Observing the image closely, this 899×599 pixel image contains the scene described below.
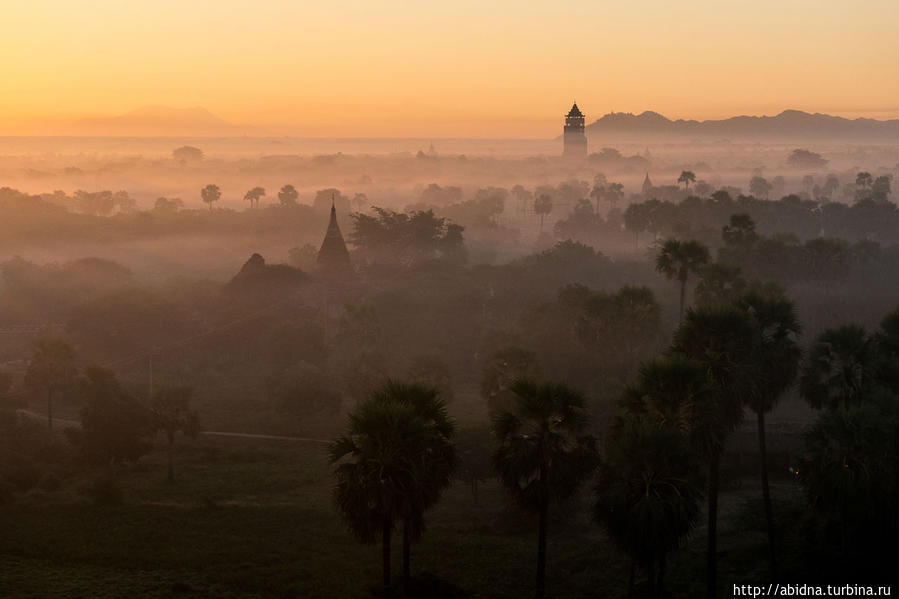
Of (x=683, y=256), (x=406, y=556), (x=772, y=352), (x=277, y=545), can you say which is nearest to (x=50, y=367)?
(x=277, y=545)

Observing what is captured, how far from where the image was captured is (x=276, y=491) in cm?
4016

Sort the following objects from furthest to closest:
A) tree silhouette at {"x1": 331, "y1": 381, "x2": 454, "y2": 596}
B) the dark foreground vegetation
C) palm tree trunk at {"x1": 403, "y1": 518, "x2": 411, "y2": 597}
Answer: the dark foreground vegetation < palm tree trunk at {"x1": 403, "y1": 518, "x2": 411, "y2": 597} < tree silhouette at {"x1": 331, "y1": 381, "x2": 454, "y2": 596}

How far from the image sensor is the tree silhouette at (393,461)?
24156 millimetres

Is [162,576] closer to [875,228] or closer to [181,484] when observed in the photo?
[181,484]

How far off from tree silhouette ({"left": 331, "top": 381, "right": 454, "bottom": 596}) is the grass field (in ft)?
15.0

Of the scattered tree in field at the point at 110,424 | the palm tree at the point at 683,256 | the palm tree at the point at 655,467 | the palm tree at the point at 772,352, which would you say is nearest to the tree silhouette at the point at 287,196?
the palm tree at the point at 683,256

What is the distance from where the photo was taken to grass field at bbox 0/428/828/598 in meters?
28.6

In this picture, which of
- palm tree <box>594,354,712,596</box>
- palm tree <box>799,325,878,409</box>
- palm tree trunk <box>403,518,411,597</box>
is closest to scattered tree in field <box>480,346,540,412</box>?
palm tree <box>799,325,878,409</box>

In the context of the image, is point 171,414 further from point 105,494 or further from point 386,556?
point 386,556

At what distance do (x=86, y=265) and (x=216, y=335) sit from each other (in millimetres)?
35631

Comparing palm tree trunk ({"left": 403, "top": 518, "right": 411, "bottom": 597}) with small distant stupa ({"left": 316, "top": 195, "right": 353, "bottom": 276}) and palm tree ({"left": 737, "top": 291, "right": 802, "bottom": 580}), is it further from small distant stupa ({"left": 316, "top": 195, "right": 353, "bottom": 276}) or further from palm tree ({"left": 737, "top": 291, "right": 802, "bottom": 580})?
small distant stupa ({"left": 316, "top": 195, "right": 353, "bottom": 276})

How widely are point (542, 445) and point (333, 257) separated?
6317cm

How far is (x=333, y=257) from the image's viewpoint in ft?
283

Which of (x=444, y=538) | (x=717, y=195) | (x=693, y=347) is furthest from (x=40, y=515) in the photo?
(x=717, y=195)
